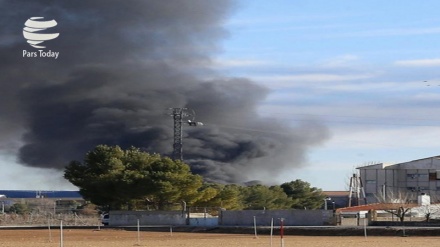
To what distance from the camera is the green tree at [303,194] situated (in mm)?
130250

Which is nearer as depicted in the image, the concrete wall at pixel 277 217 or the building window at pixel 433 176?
the concrete wall at pixel 277 217

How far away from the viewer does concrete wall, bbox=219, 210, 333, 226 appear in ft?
262

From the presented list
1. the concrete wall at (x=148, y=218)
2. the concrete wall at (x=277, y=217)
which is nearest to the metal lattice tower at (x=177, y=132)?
the concrete wall at (x=148, y=218)

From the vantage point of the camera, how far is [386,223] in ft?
256

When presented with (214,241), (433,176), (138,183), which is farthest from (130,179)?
(433,176)

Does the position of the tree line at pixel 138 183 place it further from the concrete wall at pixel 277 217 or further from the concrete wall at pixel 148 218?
the concrete wall at pixel 277 217

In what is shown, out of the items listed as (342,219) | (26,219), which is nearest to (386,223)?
(342,219)

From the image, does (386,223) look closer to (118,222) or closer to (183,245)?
(118,222)

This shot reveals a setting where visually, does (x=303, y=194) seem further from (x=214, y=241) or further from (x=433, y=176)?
(x=214, y=241)

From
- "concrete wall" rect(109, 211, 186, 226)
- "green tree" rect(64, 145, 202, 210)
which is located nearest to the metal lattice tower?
"green tree" rect(64, 145, 202, 210)

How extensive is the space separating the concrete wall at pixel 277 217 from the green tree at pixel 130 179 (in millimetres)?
11053

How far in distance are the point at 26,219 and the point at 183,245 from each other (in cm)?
5586

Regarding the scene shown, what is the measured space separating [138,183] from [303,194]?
42.8 metres

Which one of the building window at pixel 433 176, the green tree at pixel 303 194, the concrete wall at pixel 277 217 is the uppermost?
the building window at pixel 433 176
